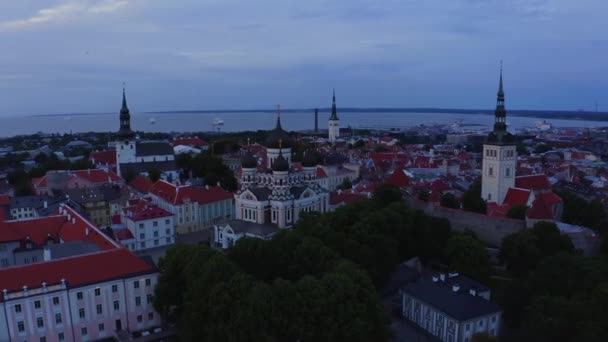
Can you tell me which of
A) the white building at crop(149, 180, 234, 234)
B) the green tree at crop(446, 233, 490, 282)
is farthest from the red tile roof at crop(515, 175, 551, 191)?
the white building at crop(149, 180, 234, 234)

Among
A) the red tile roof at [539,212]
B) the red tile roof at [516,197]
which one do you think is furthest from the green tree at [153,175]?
the red tile roof at [539,212]

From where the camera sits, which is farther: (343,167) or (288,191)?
(343,167)

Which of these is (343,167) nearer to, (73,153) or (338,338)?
(338,338)

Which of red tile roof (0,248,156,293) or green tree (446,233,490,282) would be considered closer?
red tile roof (0,248,156,293)

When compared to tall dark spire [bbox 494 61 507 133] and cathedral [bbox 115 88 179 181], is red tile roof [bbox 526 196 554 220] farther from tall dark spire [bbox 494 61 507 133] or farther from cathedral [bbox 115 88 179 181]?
cathedral [bbox 115 88 179 181]

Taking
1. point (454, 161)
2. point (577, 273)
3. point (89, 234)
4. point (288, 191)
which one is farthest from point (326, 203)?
point (454, 161)

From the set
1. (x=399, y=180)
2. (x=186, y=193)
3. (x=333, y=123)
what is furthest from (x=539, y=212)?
(x=333, y=123)

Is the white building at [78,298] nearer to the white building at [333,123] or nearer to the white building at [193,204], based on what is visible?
the white building at [193,204]
